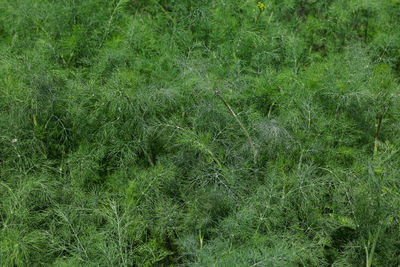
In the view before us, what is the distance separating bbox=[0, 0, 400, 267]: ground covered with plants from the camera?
2.52 meters

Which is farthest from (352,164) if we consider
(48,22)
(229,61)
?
(48,22)

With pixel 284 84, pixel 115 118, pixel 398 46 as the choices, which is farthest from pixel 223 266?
pixel 398 46

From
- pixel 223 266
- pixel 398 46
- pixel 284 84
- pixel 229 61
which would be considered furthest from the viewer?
pixel 398 46

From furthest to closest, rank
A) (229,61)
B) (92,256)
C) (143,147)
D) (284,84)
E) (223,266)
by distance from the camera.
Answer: (229,61)
(284,84)
(143,147)
(92,256)
(223,266)

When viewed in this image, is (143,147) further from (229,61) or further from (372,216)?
(372,216)

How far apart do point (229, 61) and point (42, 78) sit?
1445mm

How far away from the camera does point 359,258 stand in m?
2.58

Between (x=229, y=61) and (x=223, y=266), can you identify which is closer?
(x=223, y=266)

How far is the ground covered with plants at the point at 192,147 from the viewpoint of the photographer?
2.52 metres

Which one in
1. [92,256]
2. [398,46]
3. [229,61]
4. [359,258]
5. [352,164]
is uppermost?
[398,46]

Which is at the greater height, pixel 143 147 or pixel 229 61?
pixel 229 61

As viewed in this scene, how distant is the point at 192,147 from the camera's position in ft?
9.20

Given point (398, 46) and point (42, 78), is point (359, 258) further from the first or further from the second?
point (42, 78)

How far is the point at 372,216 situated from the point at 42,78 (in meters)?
2.33
